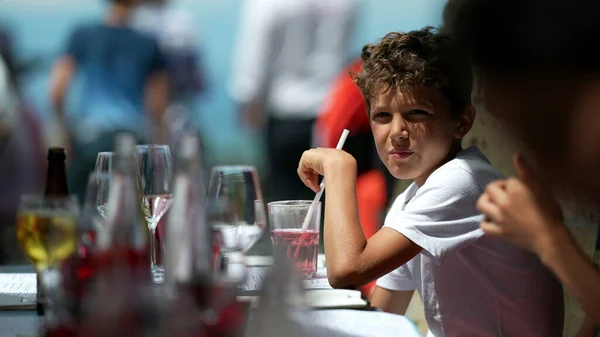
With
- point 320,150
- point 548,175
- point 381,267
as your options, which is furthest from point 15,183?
point 548,175

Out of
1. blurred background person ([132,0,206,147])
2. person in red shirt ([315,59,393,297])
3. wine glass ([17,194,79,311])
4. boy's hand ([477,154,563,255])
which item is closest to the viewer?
wine glass ([17,194,79,311])

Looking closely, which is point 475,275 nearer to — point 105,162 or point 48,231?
point 105,162

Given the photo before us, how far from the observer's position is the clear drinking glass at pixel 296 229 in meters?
1.61

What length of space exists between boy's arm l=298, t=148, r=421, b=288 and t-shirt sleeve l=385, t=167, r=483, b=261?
0.09ft

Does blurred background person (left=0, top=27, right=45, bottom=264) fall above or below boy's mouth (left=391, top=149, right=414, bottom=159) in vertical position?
below

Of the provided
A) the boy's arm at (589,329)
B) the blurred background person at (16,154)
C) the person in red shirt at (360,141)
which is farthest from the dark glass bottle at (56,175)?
the blurred background person at (16,154)

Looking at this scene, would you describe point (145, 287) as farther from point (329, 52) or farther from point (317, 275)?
point (329, 52)

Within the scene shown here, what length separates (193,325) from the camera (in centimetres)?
86

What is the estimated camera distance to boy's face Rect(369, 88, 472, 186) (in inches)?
70.4

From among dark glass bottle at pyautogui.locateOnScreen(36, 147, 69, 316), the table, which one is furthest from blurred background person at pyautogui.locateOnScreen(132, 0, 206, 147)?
the table

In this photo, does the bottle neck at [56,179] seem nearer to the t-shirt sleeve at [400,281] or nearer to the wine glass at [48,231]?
the wine glass at [48,231]

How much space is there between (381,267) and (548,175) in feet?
1.16

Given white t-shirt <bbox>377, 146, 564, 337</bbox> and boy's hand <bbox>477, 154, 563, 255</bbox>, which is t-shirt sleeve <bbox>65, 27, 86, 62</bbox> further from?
boy's hand <bbox>477, 154, 563, 255</bbox>

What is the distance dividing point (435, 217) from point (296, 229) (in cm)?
Result: 28
